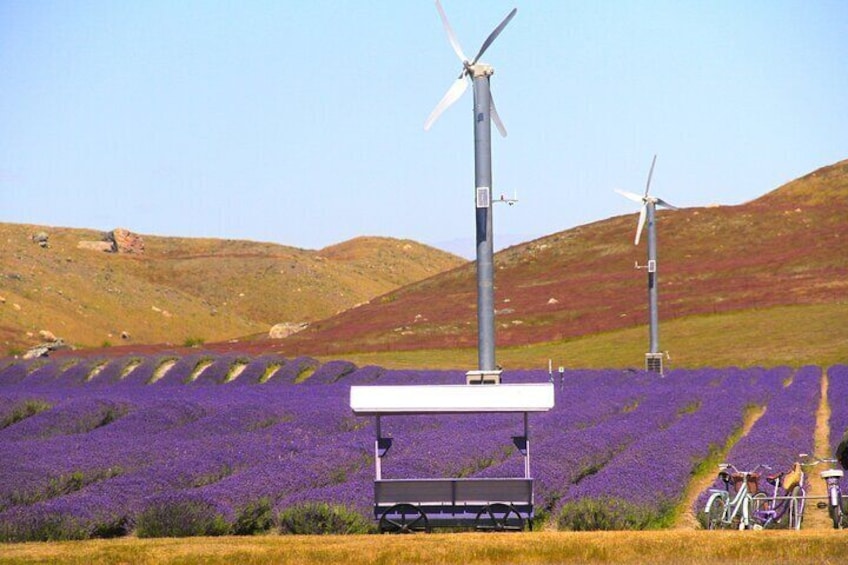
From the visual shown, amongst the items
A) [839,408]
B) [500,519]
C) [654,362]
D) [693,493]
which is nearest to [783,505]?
[500,519]

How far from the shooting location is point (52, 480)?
70.8 feet

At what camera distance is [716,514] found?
1911 centimetres

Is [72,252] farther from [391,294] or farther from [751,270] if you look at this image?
[751,270]

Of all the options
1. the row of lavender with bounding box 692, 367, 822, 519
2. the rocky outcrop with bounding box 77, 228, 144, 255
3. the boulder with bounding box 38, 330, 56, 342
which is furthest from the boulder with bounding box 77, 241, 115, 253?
the row of lavender with bounding box 692, 367, 822, 519

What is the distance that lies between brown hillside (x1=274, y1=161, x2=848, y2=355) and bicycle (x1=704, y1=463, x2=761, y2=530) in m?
64.9

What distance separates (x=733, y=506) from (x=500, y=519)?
3.28 metres

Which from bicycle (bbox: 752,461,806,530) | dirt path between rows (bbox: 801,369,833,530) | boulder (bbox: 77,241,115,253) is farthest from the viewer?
boulder (bbox: 77,241,115,253)

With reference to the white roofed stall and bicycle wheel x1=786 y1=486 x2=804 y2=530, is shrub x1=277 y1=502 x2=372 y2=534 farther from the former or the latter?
bicycle wheel x1=786 y1=486 x2=804 y2=530

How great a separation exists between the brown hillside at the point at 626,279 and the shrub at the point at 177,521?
216ft

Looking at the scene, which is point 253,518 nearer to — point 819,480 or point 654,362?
point 819,480

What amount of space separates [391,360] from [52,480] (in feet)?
179

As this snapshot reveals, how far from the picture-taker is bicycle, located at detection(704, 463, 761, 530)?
1888 cm

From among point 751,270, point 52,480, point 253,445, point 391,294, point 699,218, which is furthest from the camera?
point 699,218

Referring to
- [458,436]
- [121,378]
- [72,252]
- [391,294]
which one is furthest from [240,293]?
[458,436]
